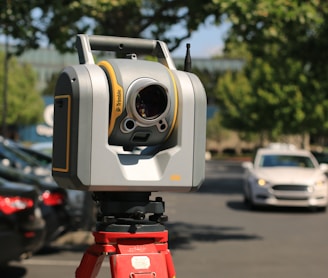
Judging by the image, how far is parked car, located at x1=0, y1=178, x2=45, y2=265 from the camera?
6.77 meters

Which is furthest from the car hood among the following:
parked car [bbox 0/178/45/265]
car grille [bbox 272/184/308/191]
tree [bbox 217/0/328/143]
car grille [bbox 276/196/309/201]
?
parked car [bbox 0/178/45/265]

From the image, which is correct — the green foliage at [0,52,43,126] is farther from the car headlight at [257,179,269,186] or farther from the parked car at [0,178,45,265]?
the parked car at [0,178,45,265]

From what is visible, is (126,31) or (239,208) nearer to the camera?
(126,31)

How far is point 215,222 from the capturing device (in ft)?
46.9

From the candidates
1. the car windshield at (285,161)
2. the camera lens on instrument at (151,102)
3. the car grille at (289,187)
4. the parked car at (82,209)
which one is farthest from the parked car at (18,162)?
the camera lens on instrument at (151,102)

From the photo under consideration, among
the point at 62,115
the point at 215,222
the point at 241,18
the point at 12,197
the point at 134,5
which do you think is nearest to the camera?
the point at 62,115

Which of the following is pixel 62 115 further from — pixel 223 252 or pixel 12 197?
pixel 223 252

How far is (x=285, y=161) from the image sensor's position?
1784cm

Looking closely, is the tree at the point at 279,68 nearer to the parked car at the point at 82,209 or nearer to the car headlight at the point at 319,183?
the car headlight at the point at 319,183

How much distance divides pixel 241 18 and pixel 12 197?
3.79 m

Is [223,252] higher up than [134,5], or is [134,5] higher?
[134,5]

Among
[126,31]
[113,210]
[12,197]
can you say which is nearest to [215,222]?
[126,31]

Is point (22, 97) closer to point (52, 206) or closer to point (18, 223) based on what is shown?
point (52, 206)

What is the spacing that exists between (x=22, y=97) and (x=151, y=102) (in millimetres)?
65310
